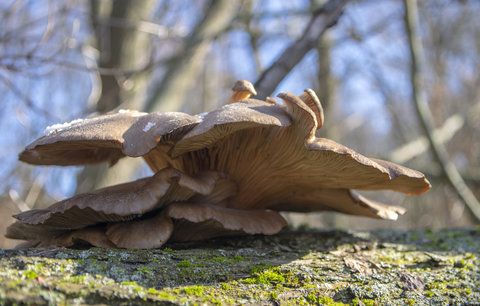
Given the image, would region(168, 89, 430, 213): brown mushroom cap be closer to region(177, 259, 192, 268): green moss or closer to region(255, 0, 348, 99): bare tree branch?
region(177, 259, 192, 268): green moss

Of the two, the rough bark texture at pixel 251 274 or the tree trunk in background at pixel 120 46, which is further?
the tree trunk in background at pixel 120 46

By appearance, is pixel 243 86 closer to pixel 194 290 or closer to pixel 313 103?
pixel 313 103

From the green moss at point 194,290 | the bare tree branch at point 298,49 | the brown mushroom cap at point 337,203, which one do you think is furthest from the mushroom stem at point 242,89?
the green moss at point 194,290

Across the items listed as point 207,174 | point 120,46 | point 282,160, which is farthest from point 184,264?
point 120,46

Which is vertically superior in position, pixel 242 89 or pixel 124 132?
pixel 242 89

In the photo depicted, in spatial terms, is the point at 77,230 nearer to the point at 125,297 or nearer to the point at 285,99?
the point at 125,297

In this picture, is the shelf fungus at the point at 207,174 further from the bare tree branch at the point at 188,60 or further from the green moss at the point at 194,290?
the bare tree branch at the point at 188,60

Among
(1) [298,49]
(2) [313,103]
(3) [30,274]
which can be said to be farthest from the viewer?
(1) [298,49]
